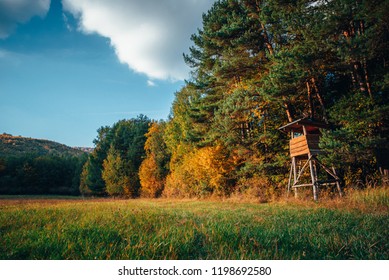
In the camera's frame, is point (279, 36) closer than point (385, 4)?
No

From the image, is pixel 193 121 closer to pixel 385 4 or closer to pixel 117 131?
pixel 385 4

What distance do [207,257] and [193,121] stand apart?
18.8 meters

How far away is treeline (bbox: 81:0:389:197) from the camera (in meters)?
9.23

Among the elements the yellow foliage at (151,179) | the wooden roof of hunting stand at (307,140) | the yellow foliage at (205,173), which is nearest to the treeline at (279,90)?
the yellow foliage at (205,173)

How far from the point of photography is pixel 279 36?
45.7ft

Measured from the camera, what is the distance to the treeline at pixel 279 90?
9227 mm

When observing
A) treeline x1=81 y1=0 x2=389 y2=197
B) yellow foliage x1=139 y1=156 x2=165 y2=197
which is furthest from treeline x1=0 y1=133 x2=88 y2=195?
treeline x1=81 y1=0 x2=389 y2=197

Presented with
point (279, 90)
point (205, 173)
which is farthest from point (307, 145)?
point (205, 173)

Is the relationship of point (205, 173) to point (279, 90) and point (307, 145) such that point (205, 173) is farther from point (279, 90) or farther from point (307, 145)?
point (279, 90)

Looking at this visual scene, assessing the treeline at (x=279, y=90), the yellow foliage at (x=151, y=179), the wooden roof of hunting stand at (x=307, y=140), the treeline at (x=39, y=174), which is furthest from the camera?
the treeline at (x=39, y=174)

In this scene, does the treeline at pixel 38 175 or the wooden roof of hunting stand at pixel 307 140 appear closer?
the wooden roof of hunting stand at pixel 307 140

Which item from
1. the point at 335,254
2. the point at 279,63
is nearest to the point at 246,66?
the point at 279,63

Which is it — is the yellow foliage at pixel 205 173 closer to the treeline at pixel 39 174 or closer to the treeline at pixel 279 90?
the treeline at pixel 279 90

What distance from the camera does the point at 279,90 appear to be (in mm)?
11539
